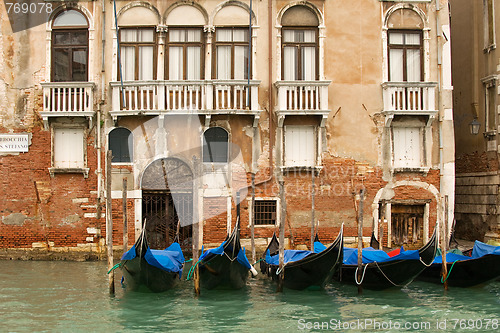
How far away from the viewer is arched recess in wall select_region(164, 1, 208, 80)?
11055mm

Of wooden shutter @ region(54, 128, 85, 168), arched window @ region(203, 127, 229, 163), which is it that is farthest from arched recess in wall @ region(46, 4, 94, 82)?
arched window @ region(203, 127, 229, 163)

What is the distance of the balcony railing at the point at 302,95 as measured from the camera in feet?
35.6

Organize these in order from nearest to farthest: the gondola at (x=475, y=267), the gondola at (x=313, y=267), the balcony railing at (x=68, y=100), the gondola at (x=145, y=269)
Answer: the gondola at (x=145, y=269) → the gondola at (x=313, y=267) → the gondola at (x=475, y=267) → the balcony railing at (x=68, y=100)

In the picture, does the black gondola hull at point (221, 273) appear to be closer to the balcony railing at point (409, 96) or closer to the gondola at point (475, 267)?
the gondola at point (475, 267)

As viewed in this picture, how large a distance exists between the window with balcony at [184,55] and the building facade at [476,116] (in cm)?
526

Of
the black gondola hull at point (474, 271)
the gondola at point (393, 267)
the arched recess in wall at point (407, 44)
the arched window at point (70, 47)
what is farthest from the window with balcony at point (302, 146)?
A: the arched window at point (70, 47)

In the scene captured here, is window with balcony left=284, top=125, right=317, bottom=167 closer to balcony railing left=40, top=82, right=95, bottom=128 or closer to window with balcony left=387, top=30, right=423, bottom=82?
window with balcony left=387, top=30, right=423, bottom=82

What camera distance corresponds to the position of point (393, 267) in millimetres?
8234

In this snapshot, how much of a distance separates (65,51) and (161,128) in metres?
2.20

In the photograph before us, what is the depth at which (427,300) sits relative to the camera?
789 cm

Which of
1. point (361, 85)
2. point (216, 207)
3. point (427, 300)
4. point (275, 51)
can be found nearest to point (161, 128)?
point (216, 207)

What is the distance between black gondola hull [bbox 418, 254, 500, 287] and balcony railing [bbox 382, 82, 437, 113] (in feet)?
11.1

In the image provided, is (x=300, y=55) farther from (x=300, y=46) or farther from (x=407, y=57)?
(x=407, y=57)

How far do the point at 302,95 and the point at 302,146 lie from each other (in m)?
0.92
